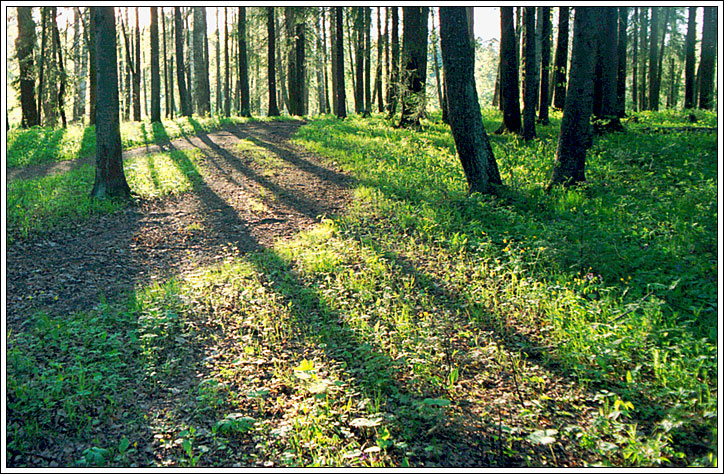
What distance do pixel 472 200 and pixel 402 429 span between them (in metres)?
5.41

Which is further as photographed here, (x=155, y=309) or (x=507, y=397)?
Result: (x=155, y=309)

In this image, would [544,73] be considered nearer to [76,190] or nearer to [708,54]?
[708,54]

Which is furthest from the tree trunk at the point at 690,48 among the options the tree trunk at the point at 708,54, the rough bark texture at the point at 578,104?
the rough bark texture at the point at 578,104

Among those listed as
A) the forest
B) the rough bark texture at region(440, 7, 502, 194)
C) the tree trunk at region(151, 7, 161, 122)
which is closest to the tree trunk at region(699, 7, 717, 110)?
the forest

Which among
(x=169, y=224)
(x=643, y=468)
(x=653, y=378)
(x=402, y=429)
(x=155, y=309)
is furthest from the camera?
(x=169, y=224)

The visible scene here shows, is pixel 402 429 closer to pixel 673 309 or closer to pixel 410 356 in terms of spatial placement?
pixel 410 356

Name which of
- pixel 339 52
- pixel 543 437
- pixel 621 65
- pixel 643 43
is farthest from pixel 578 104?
pixel 643 43

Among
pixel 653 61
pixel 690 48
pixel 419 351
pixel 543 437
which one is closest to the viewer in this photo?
pixel 543 437

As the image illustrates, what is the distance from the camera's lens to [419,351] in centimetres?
463

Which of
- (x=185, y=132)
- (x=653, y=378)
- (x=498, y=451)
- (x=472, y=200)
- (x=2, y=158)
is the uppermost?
(x=185, y=132)

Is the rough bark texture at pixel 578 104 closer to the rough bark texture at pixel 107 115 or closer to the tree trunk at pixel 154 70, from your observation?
the rough bark texture at pixel 107 115

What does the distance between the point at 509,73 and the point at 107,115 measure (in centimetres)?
973

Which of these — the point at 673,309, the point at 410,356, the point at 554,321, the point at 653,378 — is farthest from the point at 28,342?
the point at 673,309

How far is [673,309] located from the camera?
4.76 metres
